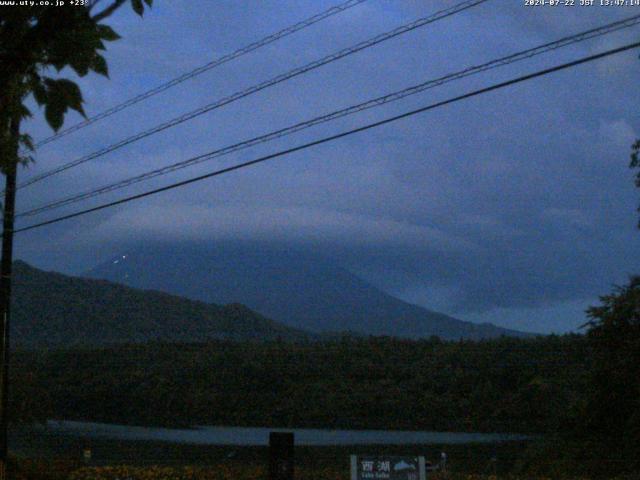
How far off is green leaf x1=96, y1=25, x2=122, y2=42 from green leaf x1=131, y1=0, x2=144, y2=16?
7.5 inches

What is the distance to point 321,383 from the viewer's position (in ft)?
84.9

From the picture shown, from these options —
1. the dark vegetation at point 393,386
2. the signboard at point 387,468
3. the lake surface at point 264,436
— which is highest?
the dark vegetation at point 393,386

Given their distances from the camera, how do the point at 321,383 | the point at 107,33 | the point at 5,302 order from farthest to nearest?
the point at 321,383 < the point at 5,302 < the point at 107,33

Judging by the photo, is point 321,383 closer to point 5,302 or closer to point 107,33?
point 5,302

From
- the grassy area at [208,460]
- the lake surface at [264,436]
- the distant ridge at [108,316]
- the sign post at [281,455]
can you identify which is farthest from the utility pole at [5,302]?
the distant ridge at [108,316]

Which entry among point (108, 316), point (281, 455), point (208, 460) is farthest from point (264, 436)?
point (108, 316)

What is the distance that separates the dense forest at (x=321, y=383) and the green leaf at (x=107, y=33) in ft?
61.5

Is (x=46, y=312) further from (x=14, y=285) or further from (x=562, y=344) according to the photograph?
(x=562, y=344)

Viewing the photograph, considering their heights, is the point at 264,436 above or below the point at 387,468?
above

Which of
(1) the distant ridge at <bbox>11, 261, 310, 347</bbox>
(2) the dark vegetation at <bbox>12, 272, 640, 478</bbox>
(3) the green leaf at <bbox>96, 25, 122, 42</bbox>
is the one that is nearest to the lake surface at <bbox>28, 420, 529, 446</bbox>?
(2) the dark vegetation at <bbox>12, 272, 640, 478</bbox>

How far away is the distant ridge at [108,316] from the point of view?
3691 centimetres

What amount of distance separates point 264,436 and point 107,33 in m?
21.3

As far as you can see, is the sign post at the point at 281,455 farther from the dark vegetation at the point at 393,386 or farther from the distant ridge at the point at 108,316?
the distant ridge at the point at 108,316

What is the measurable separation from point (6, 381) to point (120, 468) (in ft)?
11.2
